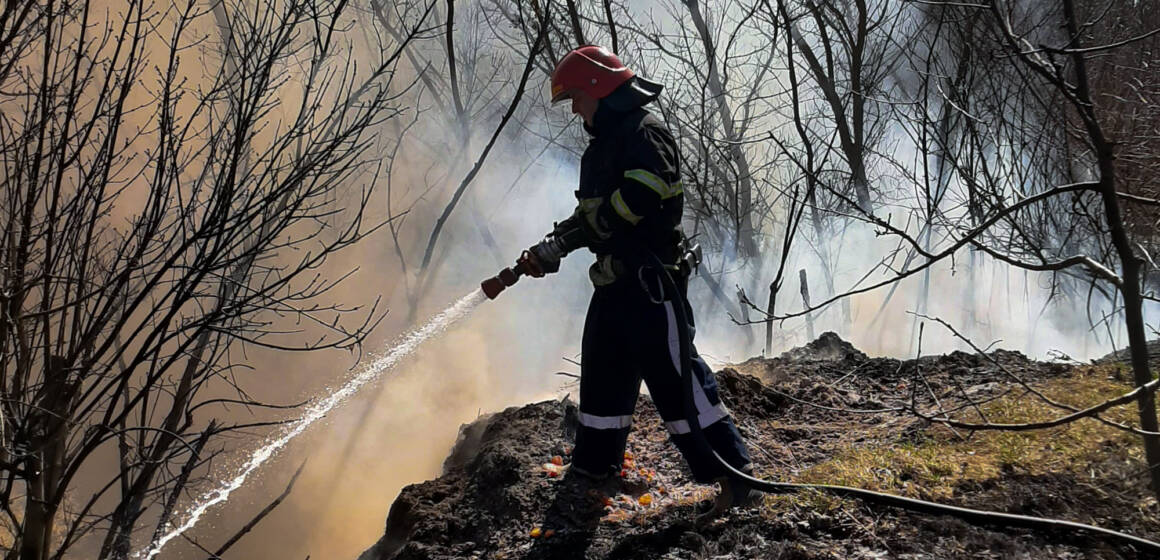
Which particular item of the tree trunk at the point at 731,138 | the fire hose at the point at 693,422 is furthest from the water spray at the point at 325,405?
the tree trunk at the point at 731,138

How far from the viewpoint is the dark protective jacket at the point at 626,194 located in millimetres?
3336

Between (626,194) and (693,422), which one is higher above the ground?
(626,194)

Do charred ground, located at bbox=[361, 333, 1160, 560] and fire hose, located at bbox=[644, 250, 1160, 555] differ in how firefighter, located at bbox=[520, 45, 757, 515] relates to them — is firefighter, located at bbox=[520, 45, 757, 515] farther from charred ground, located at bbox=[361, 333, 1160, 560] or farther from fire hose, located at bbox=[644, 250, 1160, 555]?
charred ground, located at bbox=[361, 333, 1160, 560]

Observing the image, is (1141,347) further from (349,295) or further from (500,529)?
(349,295)

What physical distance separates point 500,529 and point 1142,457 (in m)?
3.11

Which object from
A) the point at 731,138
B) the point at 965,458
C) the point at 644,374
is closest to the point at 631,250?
the point at 644,374

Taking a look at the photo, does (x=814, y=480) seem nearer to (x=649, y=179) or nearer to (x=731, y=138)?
(x=649, y=179)

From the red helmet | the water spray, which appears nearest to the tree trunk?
the red helmet

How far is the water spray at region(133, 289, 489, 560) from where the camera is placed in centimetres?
653

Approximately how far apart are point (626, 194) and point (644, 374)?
896mm

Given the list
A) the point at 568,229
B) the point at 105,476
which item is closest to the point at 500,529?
the point at 568,229

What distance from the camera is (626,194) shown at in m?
3.32

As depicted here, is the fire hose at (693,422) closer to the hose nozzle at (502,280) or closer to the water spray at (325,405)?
the hose nozzle at (502,280)

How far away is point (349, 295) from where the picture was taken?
8.92 m
